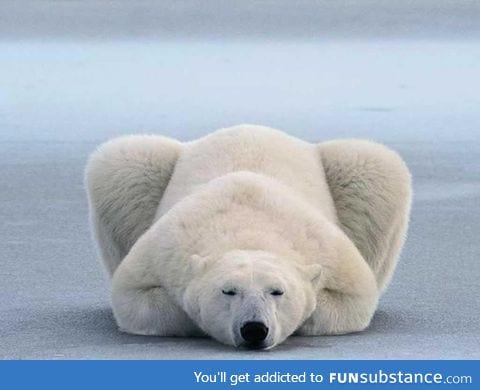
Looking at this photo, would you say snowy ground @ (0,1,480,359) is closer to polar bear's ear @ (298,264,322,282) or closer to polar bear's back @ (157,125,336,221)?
polar bear's ear @ (298,264,322,282)

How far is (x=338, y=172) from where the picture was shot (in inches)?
219

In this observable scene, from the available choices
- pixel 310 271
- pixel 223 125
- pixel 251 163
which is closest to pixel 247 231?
pixel 310 271

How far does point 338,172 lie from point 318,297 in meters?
0.89

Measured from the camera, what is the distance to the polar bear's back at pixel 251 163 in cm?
521

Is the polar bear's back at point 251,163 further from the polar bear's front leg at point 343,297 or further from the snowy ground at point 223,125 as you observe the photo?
the snowy ground at point 223,125

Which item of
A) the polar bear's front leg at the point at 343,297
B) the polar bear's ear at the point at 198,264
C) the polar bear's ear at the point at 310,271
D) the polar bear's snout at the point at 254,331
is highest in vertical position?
the polar bear's ear at the point at 198,264

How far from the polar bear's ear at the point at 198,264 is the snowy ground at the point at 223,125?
23 cm

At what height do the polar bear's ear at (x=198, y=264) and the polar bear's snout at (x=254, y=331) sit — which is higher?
the polar bear's ear at (x=198, y=264)

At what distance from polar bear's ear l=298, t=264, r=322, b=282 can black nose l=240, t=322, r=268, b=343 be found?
11.1 inches

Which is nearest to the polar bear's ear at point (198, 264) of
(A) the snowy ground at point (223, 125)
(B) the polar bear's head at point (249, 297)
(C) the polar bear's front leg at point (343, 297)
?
(B) the polar bear's head at point (249, 297)

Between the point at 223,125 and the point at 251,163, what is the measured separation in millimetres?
6585

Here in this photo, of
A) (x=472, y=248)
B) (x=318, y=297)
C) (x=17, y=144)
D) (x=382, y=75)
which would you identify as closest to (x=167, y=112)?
(x=17, y=144)

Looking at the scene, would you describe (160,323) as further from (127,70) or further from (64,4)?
(64,4)

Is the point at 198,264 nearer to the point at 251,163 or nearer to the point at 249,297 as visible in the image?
the point at 249,297
